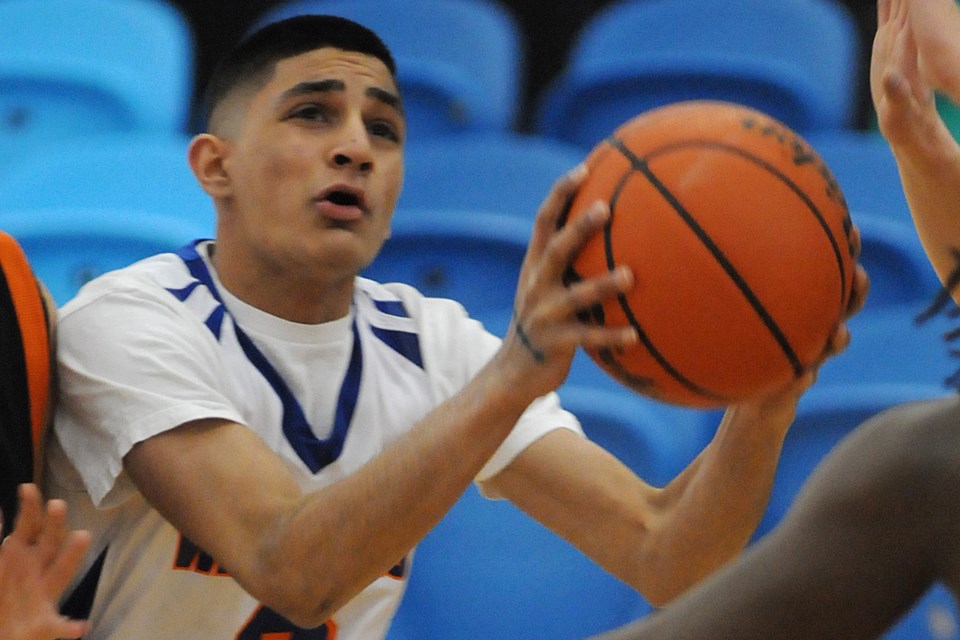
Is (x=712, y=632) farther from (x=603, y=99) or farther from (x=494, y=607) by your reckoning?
(x=603, y=99)

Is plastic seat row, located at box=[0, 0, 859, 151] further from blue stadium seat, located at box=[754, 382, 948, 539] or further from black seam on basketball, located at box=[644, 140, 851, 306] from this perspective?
black seam on basketball, located at box=[644, 140, 851, 306]


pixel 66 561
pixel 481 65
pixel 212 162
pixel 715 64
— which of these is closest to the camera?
pixel 66 561

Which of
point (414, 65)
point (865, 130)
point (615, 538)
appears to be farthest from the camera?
point (865, 130)

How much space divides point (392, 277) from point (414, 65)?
5.50ft

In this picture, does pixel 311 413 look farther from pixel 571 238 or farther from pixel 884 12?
pixel 884 12

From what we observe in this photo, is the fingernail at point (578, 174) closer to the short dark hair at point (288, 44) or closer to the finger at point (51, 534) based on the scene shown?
the short dark hair at point (288, 44)

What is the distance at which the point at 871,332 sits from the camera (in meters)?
3.54

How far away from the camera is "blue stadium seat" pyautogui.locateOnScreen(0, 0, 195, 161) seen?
559 cm

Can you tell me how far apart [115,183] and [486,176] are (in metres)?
1.26

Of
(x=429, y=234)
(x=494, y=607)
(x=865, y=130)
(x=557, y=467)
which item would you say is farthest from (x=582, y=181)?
(x=865, y=130)

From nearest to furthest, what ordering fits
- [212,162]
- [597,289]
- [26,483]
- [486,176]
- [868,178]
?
[597,289] < [26,483] < [212,162] < [868,178] < [486,176]

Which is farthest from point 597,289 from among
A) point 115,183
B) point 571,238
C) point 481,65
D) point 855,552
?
point 481,65

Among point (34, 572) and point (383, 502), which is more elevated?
point (383, 502)

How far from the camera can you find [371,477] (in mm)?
2004
